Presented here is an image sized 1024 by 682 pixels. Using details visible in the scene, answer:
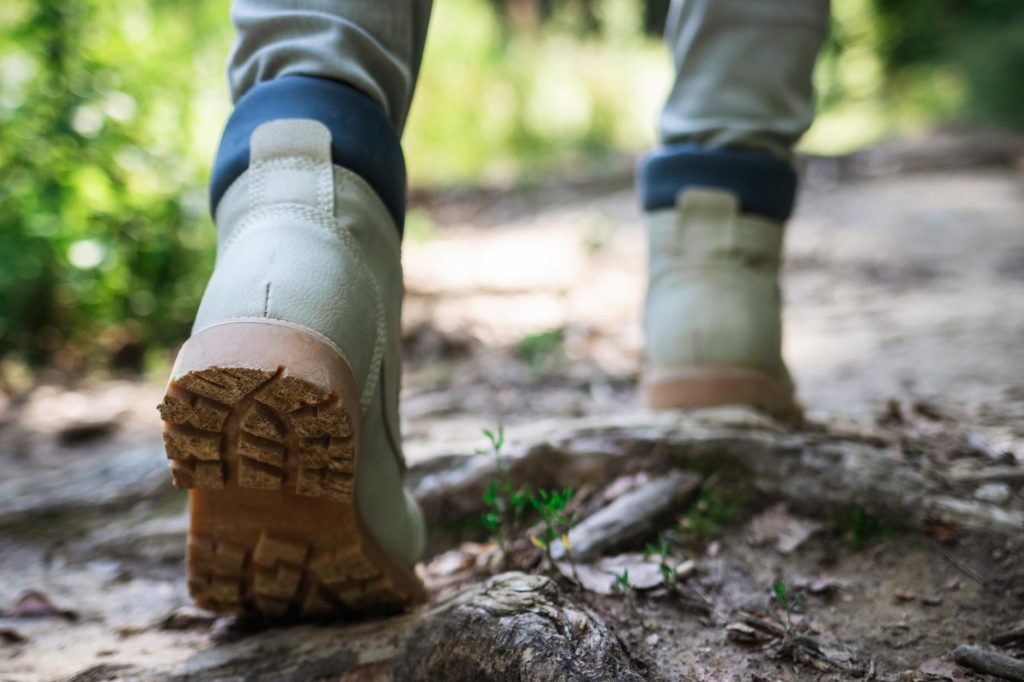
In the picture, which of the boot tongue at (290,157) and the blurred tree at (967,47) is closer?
the boot tongue at (290,157)

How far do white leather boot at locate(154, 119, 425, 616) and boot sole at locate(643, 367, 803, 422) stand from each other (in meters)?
0.54

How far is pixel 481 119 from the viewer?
241 inches

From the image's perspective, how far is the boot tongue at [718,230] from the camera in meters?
1.35

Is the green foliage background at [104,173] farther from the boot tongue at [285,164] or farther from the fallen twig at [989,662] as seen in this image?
the fallen twig at [989,662]

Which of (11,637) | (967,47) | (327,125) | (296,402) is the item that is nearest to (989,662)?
(296,402)

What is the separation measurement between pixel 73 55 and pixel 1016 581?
2519 millimetres

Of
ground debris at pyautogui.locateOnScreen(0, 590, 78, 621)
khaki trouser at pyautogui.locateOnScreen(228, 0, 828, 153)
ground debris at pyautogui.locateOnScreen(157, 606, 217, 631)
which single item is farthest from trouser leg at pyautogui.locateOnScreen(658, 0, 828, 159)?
ground debris at pyautogui.locateOnScreen(0, 590, 78, 621)

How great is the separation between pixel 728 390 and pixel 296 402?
796 mm

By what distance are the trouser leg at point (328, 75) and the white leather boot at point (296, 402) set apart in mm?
19

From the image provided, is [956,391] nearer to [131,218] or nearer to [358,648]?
[358,648]

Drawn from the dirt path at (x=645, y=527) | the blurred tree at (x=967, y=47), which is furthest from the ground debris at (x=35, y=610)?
the blurred tree at (x=967, y=47)

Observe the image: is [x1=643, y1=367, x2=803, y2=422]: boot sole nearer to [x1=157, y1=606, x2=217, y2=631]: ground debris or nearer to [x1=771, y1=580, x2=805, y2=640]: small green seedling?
[x1=771, y1=580, x2=805, y2=640]: small green seedling

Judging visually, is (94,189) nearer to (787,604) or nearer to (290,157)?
(290,157)

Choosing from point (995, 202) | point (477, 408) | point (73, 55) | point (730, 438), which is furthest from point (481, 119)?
point (730, 438)
